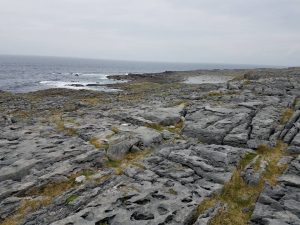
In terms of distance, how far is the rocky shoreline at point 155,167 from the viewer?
18.7 metres

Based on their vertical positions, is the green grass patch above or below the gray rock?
below

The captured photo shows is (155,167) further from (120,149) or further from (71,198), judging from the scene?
(71,198)

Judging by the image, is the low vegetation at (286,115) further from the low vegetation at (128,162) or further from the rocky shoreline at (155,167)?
the low vegetation at (128,162)

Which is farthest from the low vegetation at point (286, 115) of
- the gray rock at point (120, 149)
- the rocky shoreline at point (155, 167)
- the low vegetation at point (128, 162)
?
the gray rock at point (120, 149)

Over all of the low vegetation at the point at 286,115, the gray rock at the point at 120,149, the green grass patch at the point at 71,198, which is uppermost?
the low vegetation at the point at 286,115

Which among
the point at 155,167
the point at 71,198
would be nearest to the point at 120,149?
the point at 155,167

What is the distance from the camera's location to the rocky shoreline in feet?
61.3

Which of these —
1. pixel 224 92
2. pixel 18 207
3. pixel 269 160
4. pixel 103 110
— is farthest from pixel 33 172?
pixel 224 92

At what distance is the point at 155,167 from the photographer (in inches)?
965

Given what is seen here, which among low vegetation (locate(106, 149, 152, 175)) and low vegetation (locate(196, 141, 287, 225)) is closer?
low vegetation (locate(196, 141, 287, 225))

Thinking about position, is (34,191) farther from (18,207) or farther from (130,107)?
(130,107)

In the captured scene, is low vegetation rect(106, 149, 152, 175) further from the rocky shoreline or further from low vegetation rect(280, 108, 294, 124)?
low vegetation rect(280, 108, 294, 124)

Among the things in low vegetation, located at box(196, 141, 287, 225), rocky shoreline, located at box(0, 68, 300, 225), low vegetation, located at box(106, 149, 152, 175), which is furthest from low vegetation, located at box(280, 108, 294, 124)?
low vegetation, located at box(106, 149, 152, 175)

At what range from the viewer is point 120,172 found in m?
24.1
